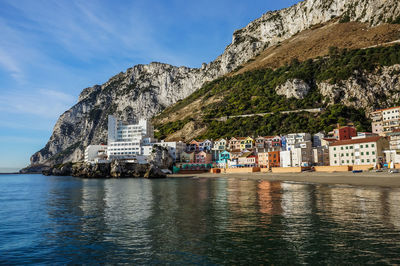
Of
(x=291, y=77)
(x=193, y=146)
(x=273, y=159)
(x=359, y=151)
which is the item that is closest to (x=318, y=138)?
(x=273, y=159)

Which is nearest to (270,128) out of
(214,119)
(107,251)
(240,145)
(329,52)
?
(240,145)

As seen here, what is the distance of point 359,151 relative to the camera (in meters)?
73.2

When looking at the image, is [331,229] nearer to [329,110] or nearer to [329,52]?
[329,110]

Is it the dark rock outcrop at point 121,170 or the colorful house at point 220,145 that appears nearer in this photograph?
the dark rock outcrop at point 121,170

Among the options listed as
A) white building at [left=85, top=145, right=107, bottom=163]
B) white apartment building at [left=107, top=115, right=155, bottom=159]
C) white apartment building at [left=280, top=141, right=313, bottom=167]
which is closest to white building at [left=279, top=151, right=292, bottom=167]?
white apartment building at [left=280, top=141, right=313, bottom=167]

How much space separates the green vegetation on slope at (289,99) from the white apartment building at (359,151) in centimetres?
2926

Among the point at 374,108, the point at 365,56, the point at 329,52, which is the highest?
the point at 329,52

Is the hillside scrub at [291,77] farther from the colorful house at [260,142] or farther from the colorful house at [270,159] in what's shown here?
the colorful house at [270,159]

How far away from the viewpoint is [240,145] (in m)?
117

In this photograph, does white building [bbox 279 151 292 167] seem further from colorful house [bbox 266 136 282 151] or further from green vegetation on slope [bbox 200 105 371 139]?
green vegetation on slope [bbox 200 105 371 139]

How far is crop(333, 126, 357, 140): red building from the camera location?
93.0 m

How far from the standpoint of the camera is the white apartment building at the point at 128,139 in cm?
12706

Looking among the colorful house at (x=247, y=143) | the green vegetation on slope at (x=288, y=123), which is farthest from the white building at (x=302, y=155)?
the colorful house at (x=247, y=143)

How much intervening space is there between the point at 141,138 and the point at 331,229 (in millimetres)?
119352
